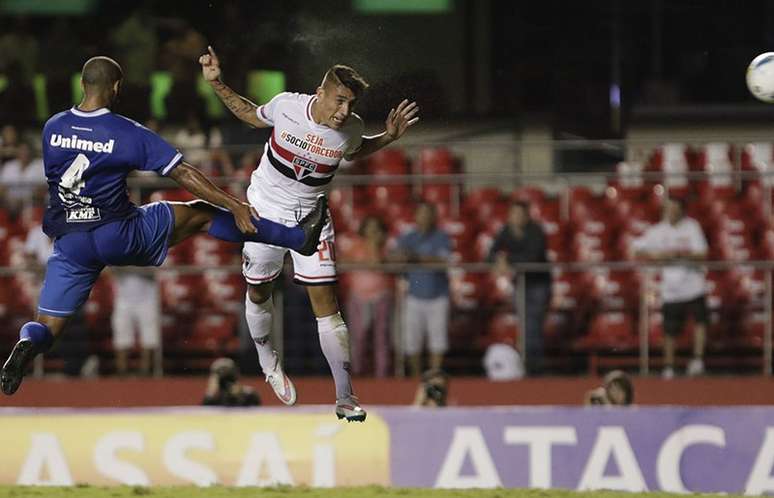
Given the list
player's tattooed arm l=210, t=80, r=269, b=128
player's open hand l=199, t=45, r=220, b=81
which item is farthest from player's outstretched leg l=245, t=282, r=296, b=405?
player's open hand l=199, t=45, r=220, b=81

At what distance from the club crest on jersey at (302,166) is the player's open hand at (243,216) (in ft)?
2.02

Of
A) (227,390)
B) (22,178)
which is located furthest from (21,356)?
(22,178)

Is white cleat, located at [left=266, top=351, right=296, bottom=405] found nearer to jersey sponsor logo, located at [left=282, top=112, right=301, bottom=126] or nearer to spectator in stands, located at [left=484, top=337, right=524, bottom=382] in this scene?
jersey sponsor logo, located at [left=282, top=112, right=301, bottom=126]

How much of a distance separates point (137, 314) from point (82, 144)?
569cm

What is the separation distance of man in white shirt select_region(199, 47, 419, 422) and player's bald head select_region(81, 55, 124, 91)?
761 millimetres

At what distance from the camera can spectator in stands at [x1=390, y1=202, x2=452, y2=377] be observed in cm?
1579

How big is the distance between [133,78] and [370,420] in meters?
6.51

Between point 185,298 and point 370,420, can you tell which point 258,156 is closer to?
point 185,298

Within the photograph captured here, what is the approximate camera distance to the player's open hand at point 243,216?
10.7m

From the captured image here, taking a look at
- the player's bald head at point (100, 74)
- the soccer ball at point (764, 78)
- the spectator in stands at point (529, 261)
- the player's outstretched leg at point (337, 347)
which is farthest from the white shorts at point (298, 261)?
the spectator in stands at point (529, 261)

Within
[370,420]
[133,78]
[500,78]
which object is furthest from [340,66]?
[500,78]

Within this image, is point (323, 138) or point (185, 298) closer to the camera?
point (323, 138)

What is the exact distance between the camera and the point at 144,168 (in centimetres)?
1081

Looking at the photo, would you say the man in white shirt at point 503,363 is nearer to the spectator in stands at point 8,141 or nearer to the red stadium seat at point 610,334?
the red stadium seat at point 610,334
